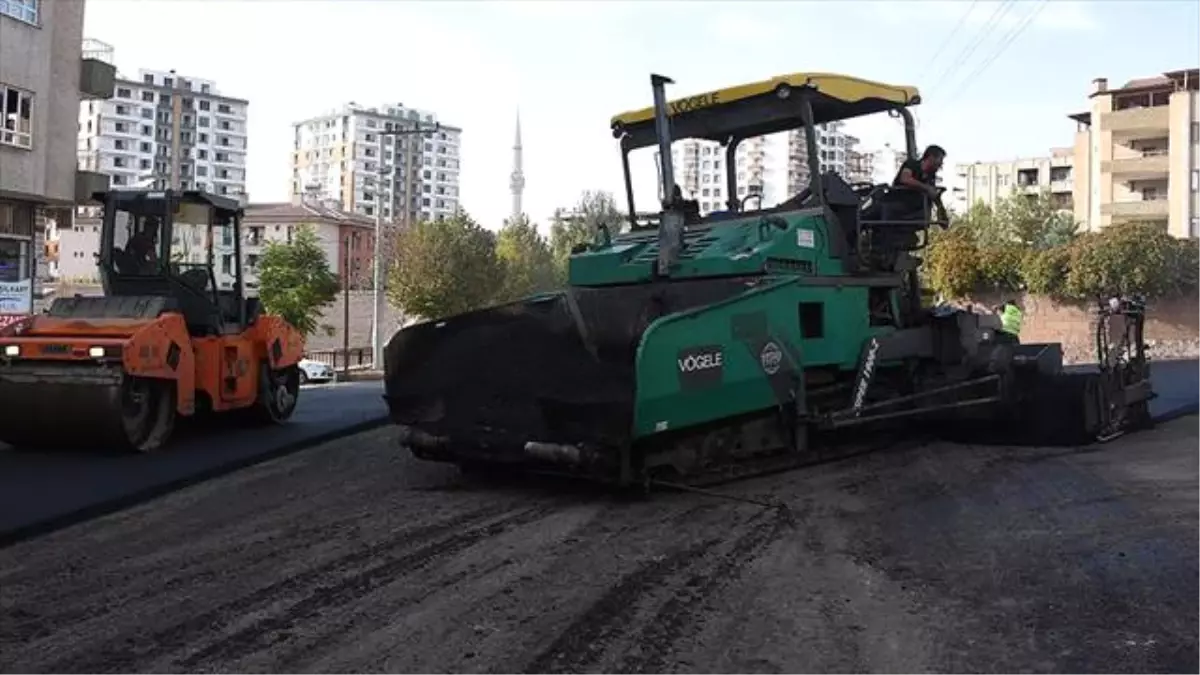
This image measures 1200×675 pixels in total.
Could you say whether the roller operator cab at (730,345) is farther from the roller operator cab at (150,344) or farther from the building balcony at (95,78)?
the building balcony at (95,78)

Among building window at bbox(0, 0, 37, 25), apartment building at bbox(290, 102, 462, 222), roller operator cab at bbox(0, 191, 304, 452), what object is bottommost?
roller operator cab at bbox(0, 191, 304, 452)

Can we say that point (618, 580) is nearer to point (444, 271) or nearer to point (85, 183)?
point (85, 183)

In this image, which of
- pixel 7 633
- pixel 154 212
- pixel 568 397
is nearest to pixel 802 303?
pixel 568 397

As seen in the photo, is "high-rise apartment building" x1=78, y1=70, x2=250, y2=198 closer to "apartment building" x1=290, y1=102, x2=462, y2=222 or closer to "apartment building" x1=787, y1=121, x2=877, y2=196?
"apartment building" x1=290, y1=102, x2=462, y2=222

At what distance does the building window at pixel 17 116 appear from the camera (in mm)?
22734

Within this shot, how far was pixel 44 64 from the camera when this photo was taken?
23.8 meters

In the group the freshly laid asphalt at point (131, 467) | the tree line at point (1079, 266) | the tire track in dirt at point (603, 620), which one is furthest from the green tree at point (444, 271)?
the tire track in dirt at point (603, 620)

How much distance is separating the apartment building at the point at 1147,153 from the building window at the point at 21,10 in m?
52.5

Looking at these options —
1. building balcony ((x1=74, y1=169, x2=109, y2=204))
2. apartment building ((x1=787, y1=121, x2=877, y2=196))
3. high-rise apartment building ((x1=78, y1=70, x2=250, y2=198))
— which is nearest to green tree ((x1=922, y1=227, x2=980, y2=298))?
building balcony ((x1=74, y1=169, x2=109, y2=204))

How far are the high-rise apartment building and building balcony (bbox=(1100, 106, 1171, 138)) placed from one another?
9977cm

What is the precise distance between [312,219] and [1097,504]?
66.0 metres

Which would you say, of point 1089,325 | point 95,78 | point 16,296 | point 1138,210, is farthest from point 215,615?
point 1138,210

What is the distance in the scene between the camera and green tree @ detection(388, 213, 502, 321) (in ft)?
150

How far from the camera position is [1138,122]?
59875 millimetres
